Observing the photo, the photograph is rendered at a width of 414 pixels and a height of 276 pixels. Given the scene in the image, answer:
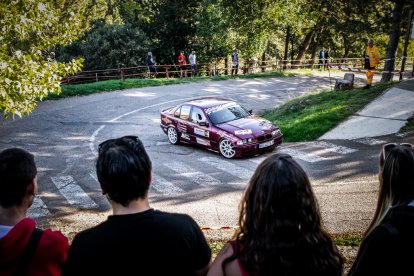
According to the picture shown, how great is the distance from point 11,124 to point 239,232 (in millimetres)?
18353

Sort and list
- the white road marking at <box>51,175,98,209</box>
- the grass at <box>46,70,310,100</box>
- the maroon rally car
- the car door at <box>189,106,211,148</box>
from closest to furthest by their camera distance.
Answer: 1. the white road marking at <box>51,175,98,209</box>
2. the maroon rally car
3. the car door at <box>189,106,211,148</box>
4. the grass at <box>46,70,310,100</box>

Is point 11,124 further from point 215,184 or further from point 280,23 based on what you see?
point 280,23

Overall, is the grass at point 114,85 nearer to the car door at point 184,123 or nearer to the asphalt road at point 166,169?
the asphalt road at point 166,169

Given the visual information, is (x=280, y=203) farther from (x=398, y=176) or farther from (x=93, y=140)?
(x=93, y=140)

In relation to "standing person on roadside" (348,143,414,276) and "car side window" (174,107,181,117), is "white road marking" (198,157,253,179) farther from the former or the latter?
"standing person on roadside" (348,143,414,276)

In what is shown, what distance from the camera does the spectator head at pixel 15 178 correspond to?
9.01 ft

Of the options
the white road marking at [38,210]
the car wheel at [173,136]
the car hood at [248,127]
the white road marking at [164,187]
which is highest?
the car hood at [248,127]

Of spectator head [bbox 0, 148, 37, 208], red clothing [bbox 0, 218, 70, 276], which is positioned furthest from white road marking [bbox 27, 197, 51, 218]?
red clothing [bbox 0, 218, 70, 276]

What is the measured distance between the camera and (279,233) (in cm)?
231

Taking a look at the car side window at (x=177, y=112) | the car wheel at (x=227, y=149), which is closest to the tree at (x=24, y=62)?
the car wheel at (x=227, y=149)

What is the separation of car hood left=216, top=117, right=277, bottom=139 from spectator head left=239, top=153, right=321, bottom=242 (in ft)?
33.0

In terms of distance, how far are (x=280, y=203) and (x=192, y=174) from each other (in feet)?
29.9

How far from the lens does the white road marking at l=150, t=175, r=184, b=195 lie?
10233 millimetres

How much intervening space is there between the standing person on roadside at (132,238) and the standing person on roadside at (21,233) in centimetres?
23
